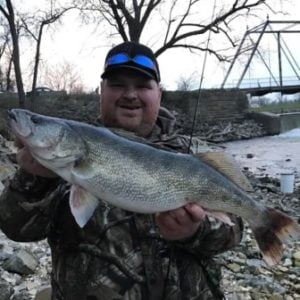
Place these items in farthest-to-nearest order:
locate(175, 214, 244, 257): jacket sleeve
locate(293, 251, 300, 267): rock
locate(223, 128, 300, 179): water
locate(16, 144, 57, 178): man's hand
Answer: locate(223, 128, 300, 179): water, locate(293, 251, 300, 267): rock, locate(175, 214, 244, 257): jacket sleeve, locate(16, 144, 57, 178): man's hand

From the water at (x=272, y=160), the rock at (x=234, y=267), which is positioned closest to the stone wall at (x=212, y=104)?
the water at (x=272, y=160)

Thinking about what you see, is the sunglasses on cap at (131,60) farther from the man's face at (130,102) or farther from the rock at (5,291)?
the rock at (5,291)

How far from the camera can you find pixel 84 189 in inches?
80.4

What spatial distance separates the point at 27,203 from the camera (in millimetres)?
2314

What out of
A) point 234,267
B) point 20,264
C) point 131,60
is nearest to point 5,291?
point 20,264

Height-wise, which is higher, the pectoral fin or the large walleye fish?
the large walleye fish

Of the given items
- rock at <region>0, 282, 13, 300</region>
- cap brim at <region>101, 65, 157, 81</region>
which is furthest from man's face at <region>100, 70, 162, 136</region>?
rock at <region>0, 282, 13, 300</region>

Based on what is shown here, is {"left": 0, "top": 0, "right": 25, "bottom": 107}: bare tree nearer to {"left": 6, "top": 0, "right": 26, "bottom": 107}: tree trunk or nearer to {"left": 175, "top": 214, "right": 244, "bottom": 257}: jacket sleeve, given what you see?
{"left": 6, "top": 0, "right": 26, "bottom": 107}: tree trunk

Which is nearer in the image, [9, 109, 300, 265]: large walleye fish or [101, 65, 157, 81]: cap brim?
[9, 109, 300, 265]: large walleye fish

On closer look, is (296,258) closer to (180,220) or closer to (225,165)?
(225,165)

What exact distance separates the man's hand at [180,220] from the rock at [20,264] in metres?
3.83

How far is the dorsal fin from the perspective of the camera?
2270mm

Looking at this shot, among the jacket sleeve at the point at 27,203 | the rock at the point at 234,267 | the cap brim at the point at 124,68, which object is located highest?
the cap brim at the point at 124,68

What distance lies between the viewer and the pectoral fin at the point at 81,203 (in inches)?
80.4
